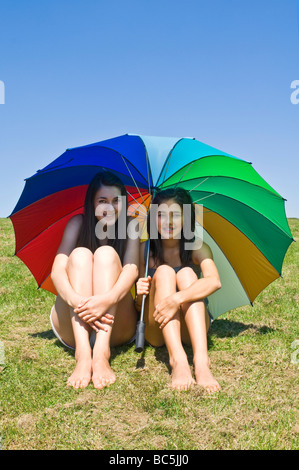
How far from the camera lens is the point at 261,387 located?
141 inches

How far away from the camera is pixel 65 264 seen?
4.12 metres

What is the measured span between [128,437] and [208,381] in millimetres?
928

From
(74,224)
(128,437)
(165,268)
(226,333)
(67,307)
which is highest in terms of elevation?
(74,224)

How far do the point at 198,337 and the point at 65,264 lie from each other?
4.57 feet

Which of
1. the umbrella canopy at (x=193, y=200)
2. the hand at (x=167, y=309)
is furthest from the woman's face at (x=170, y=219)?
the hand at (x=167, y=309)

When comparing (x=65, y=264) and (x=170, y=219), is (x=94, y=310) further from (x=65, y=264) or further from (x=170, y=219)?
(x=170, y=219)

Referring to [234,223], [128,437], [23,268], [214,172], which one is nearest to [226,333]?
[234,223]

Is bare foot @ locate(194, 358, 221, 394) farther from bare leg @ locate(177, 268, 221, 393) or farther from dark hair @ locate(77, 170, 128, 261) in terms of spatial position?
dark hair @ locate(77, 170, 128, 261)

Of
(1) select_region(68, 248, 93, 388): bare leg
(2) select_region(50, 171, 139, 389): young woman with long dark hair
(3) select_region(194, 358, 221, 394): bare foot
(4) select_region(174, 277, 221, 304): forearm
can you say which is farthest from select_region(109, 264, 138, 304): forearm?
(3) select_region(194, 358, 221, 394): bare foot

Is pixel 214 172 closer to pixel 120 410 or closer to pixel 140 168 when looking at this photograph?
pixel 140 168

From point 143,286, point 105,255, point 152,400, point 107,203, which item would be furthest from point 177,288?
point 152,400

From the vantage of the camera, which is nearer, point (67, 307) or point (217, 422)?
point (217, 422)

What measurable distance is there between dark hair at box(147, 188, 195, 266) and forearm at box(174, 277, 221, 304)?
1.41ft

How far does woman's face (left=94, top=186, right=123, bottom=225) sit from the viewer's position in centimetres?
415
